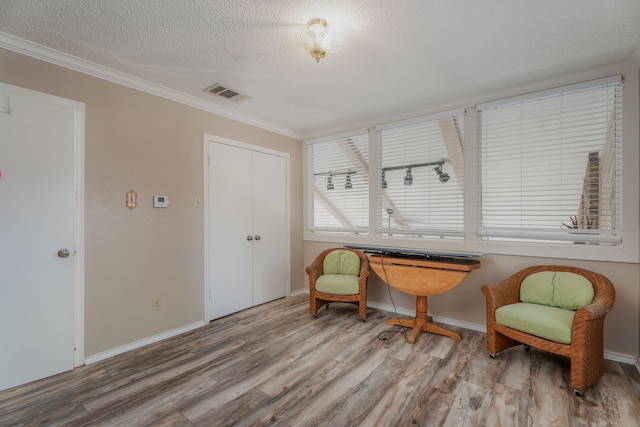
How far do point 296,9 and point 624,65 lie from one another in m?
2.65

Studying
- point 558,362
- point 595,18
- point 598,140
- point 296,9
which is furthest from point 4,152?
point 598,140

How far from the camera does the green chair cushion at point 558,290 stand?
2242 millimetres

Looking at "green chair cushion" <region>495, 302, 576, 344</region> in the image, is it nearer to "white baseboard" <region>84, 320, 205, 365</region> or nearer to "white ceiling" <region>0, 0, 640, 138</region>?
"white ceiling" <region>0, 0, 640, 138</region>

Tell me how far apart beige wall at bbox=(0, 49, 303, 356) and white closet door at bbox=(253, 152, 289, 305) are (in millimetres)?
754

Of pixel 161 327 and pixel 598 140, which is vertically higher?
pixel 598 140

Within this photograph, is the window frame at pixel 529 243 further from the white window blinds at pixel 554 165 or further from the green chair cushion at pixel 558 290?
the green chair cushion at pixel 558 290

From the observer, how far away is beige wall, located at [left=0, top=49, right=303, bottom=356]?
2312mm

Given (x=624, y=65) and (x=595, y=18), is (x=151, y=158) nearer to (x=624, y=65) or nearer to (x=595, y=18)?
(x=595, y=18)

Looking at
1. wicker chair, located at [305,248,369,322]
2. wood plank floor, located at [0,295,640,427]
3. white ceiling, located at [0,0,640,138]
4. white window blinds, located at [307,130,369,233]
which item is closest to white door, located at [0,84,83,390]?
wood plank floor, located at [0,295,640,427]

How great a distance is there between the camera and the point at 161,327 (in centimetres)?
276

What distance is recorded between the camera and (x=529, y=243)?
2701 millimetres

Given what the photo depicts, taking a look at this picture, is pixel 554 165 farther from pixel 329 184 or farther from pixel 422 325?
pixel 329 184

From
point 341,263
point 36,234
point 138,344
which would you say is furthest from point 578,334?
point 36,234

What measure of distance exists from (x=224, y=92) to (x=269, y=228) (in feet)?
5.79
